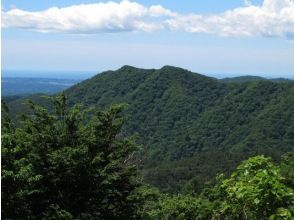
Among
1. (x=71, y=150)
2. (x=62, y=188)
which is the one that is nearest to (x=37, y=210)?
(x=62, y=188)

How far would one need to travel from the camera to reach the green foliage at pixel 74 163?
13.6 m

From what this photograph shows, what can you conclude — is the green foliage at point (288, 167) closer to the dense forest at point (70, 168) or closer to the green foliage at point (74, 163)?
the dense forest at point (70, 168)

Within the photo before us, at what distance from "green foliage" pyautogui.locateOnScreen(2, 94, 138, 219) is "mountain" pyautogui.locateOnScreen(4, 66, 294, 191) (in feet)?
240

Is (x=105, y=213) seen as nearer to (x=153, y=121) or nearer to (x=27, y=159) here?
(x=27, y=159)

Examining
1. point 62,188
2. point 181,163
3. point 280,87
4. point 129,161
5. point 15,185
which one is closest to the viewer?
point 15,185

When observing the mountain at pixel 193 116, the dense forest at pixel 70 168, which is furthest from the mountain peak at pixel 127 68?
the dense forest at pixel 70 168

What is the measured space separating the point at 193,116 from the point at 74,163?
14786cm

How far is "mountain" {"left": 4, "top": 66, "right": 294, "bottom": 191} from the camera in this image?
3974 inches

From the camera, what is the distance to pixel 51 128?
47.5 feet

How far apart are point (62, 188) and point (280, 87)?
14370 cm

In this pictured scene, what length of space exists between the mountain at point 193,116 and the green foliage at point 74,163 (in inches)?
2876

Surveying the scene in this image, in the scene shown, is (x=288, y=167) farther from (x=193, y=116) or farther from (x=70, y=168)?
(x=193, y=116)

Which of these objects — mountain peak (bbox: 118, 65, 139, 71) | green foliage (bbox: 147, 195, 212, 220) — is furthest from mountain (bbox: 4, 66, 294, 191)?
green foliage (bbox: 147, 195, 212, 220)

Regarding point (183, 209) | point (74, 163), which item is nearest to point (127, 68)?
point (183, 209)
